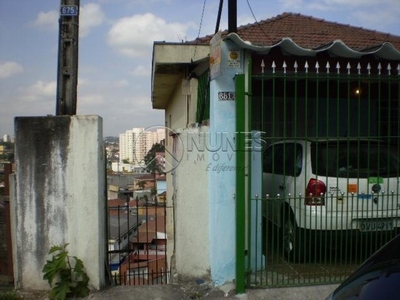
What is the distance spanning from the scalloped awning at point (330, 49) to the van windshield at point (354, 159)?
3.58 feet

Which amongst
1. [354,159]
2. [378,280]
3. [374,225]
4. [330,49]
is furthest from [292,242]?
[378,280]

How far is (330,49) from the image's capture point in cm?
450

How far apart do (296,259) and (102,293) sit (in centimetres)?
245

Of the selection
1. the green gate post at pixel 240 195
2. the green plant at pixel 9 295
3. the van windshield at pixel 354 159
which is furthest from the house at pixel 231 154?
the green plant at pixel 9 295

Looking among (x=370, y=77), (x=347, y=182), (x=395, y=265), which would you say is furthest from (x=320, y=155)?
(x=395, y=265)

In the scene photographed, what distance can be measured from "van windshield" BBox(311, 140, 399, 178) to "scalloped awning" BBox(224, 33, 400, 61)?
3.58 feet

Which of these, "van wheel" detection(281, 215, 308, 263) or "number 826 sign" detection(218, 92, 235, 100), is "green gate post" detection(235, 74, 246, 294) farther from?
"van wheel" detection(281, 215, 308, 263)

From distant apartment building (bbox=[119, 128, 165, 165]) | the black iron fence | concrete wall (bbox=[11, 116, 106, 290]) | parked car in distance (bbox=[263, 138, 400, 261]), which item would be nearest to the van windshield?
parked car in distance (bbox=[263, 138, 400, 261])

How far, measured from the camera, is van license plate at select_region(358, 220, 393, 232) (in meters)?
4.65

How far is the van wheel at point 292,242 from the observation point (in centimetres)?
467

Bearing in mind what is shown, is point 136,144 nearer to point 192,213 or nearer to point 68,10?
point 192,213

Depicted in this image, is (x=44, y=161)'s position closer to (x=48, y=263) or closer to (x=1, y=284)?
(x=48, y=263)

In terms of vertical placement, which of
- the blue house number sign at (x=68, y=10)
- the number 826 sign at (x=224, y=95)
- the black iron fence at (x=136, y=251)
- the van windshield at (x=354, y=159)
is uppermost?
the blue house number sign at (x=68, y=10)

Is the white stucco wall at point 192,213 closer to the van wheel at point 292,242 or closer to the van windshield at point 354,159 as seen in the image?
the van wheel at point 292,242
